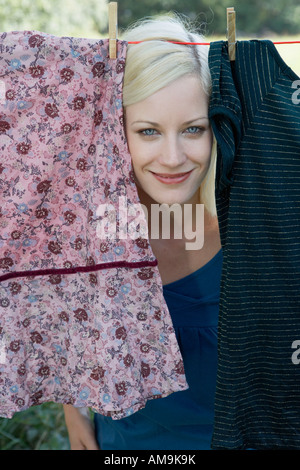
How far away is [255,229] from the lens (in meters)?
1.38

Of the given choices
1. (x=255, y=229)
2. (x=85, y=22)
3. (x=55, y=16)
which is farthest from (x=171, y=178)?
(x=85, y=22)

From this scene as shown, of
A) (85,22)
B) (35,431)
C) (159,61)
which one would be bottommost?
(35,431)

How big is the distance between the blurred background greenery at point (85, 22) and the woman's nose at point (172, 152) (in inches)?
16.4

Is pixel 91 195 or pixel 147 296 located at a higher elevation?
pixel 91 195

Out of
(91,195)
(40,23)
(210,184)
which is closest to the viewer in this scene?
(91,195)

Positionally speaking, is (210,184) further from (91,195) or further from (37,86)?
(37,86)

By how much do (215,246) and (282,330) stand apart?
15.3 inches

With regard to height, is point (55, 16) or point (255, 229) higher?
point (55, 16)

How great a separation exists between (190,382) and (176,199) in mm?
567

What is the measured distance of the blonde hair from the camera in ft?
4.48

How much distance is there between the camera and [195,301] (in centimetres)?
172

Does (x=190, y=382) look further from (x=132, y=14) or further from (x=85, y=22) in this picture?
(x=132, y=14)

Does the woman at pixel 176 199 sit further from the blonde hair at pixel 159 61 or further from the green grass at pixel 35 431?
the green grass at pixel 35 431
